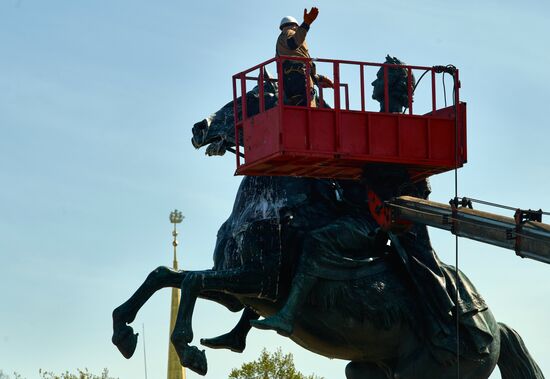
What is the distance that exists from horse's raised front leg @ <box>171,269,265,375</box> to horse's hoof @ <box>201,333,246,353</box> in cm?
149

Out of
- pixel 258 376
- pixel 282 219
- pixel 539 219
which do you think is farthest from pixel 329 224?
pixel 258 376

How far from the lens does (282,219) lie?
3023 centimetres

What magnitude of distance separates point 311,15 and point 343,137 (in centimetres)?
169

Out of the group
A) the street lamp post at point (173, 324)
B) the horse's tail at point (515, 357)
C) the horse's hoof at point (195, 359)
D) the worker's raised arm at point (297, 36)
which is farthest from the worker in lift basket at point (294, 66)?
the street lamp post at point (173, 324)

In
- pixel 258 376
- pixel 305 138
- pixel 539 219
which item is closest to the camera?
pixel 539 219

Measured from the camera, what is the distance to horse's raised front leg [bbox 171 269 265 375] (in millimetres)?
29766

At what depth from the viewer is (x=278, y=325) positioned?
29297mm

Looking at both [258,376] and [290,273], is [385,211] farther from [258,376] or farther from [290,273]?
[258,376]

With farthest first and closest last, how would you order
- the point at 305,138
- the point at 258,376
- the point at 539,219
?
the point at 258,376
the point at 305,138
the point at 539,219

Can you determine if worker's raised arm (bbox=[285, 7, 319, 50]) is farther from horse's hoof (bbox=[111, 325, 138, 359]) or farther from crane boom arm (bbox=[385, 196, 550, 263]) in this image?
horse's hoof (bbox=[111, 325, 138, 359])

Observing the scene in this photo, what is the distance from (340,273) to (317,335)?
2.97ft

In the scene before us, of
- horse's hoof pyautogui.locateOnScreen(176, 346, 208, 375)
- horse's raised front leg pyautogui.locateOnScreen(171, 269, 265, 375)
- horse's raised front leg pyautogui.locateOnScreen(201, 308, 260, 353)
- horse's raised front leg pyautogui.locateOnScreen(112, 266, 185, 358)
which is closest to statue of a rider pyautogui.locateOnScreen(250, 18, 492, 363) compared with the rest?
horse's raised front leg pyautogui.locateOnScreen(171, 269, 265, 375)

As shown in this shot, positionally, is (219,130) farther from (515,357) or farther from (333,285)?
(515,357)

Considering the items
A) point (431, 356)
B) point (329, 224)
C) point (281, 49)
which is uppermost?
point (281, 49)
